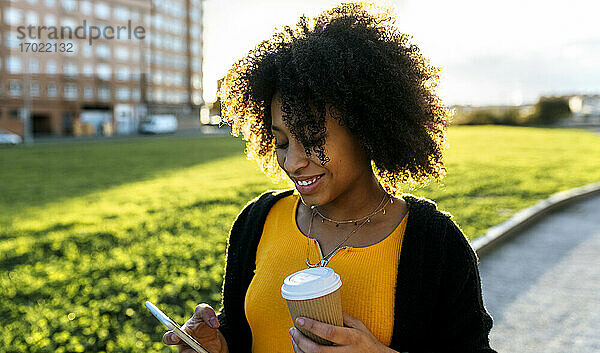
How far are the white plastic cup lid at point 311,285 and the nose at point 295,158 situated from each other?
→ 0.40 metres

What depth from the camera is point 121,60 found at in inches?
2402

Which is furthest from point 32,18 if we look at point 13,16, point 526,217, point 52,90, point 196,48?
point 526,217

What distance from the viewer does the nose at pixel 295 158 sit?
174cm

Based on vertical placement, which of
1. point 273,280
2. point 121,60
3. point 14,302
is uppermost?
point 121,60

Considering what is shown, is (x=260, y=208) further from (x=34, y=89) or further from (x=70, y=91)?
(x=70, y=91)

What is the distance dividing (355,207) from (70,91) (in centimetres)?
6035

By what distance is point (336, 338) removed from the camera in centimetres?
143

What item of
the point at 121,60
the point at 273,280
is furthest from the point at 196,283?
the point at 121,60

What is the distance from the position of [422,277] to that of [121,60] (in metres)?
63.8

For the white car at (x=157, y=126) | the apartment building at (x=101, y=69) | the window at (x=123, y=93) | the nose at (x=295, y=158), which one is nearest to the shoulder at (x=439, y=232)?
the nose at (x=295, y=158)

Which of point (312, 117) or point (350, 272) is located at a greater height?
point (312, 117)

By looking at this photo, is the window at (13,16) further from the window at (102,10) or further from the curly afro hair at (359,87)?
the curly afro hair at (359,87)

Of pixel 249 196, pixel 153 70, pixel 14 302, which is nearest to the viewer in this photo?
pixel 14 302

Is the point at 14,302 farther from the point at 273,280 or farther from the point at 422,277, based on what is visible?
the point at 422,277
